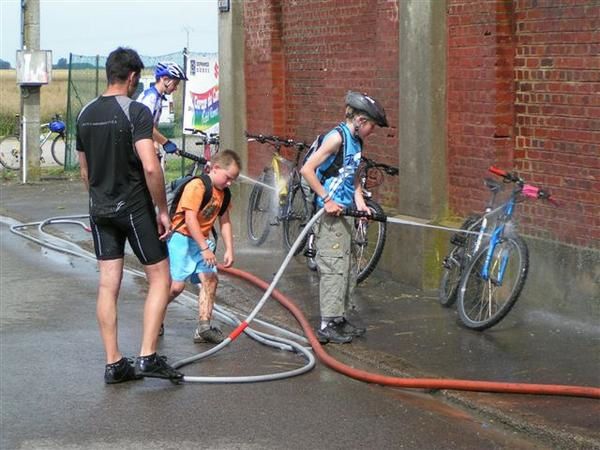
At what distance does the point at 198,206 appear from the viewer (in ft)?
28.7

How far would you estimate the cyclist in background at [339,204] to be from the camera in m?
Result: 8.86

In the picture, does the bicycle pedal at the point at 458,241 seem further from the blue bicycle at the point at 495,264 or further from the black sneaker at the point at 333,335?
the black sneaker at the point at 333,335

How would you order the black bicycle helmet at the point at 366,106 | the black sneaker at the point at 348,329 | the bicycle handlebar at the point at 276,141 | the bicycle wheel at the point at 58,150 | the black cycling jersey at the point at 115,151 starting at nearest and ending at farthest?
1. the black cycling jersey at the point at 115,151
2. the black bicycle helmet at the point at 366,106
3. the black sneaker at the point at 348,329
4. the bicycle handlebar at the point at 276,141
5. the bicycle wheel at the point at 58,150

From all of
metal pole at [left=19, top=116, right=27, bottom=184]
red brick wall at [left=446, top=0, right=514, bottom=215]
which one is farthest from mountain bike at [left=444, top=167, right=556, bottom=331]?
metal pole at [left=19, top=116, right=27, bottom=184]

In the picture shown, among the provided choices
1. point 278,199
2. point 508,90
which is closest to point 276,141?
point 278,199

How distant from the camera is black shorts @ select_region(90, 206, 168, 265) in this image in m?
7.93

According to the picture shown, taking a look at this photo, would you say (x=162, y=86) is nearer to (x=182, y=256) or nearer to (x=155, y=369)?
(x=182, y=256)

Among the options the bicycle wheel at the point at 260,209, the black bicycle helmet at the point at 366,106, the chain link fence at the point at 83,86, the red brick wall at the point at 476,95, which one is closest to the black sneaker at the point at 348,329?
the black bicycle helmet at the point at 366,106

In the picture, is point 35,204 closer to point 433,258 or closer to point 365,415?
point 433,258

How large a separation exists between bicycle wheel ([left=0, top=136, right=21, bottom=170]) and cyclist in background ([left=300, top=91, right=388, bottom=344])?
656 inches

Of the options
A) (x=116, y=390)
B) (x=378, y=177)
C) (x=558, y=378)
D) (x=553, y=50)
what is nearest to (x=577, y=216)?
(x=553, y=50)

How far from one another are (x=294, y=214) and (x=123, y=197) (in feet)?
17.4

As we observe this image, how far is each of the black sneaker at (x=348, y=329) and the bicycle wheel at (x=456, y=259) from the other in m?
1.20

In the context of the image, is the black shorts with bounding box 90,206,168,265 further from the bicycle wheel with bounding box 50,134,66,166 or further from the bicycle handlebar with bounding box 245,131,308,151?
the bicycle wheel with bounding box 50,134,66,166
